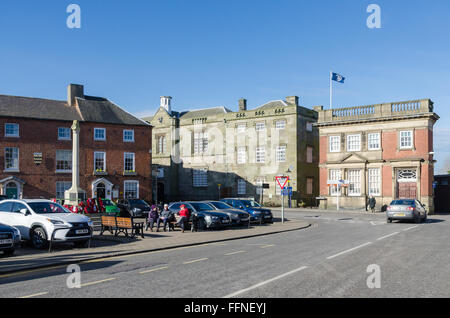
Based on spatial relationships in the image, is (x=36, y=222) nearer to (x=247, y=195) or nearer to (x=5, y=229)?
(x=5, y=229)

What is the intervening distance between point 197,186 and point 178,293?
2015 inches

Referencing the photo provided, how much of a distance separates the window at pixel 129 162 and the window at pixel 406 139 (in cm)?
2570

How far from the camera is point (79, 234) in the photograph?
15.4 metres

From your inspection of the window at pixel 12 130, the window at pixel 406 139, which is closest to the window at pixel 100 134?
the window at pixel 12 130

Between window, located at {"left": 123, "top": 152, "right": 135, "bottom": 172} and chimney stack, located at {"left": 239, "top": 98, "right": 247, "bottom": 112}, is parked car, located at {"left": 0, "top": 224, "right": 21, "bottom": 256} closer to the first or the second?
window, located at {"left": 123, "top": 152, "right": 135, "bottom": 172}

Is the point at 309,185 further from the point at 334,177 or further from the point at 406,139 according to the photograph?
the point at 406,139

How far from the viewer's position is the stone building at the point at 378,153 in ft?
133

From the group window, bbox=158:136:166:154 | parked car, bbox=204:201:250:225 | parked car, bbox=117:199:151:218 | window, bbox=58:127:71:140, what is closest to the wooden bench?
parked car, bbox=204:201:250:225

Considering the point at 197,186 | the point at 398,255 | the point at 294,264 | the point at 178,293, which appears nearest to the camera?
the point at 178,293

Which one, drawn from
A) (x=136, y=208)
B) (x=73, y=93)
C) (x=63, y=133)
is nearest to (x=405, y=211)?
(x=136, y=208)

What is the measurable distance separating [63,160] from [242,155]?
21.8 meters

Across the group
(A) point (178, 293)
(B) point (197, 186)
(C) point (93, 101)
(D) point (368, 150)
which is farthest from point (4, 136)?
(A) point (178, 293)

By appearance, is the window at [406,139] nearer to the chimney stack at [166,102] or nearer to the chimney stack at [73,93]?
the chimney stack at [73,93]

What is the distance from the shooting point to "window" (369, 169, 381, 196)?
43.1 metres
